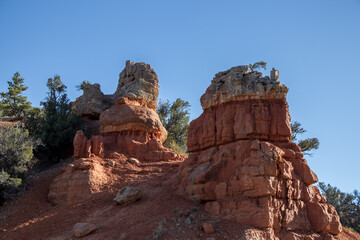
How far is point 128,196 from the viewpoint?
41.7 feet

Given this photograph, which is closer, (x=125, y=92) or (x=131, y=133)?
(x=131, y=133)

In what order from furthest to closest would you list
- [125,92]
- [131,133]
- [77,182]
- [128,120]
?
[125,92]
[131,133]
[128,120]
[77,182]

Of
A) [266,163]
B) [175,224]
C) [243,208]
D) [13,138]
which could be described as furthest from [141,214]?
[13,138]

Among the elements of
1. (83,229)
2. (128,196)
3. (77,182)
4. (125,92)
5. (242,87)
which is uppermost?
(125,92)

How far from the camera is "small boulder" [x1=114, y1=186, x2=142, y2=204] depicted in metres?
12.7

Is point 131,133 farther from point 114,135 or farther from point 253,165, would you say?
point 253,165

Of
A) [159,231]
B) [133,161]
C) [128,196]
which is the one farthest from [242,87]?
[133,161]

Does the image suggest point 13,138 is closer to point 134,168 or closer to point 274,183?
point 134,168

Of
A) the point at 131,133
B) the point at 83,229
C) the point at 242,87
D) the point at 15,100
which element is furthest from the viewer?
the point at 15,100

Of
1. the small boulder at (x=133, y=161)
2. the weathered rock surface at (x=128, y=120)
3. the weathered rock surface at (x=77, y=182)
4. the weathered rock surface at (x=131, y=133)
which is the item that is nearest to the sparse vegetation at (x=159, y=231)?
the weathered rock surface at (x=77, y=182)

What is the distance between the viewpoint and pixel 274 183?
10695 millimetres

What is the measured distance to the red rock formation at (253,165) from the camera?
34.5 ft

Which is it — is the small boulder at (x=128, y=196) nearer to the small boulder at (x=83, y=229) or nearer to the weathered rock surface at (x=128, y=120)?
the small boulder at (x=83, y=229)

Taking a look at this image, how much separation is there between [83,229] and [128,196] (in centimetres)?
226
